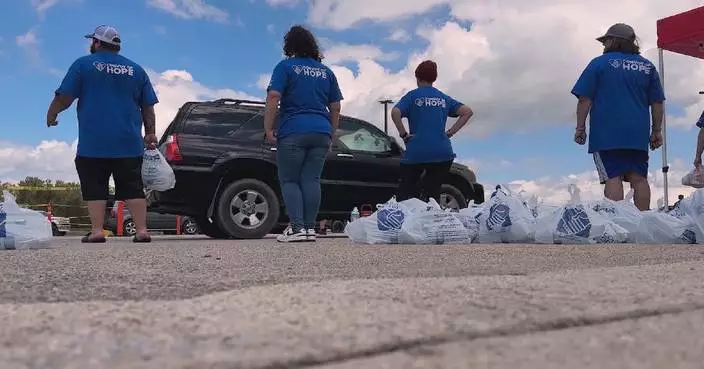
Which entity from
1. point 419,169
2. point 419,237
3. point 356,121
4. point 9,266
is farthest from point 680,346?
point 356,121

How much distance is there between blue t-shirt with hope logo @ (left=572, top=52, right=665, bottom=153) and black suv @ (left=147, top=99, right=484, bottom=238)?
309 cm

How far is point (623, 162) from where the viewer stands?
5461mm

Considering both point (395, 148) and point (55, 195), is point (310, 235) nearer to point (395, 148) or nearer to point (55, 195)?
point (395, 148)

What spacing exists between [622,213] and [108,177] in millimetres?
4125

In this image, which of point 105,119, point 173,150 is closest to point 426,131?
point 105,119

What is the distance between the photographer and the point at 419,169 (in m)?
6.18

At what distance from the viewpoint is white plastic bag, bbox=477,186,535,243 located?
526cm

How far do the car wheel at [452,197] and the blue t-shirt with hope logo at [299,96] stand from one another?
→ 10.6 feet

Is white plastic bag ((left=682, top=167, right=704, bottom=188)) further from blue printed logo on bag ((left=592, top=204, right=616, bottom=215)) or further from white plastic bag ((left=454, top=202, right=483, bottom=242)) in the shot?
white plastic bag ((left=454, top=202, right=483, bottom=242))

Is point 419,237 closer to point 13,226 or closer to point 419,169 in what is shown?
point 419,169

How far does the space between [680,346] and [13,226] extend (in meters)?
4.50

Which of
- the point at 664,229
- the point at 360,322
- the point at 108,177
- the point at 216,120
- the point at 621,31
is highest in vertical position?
the point at 621,31

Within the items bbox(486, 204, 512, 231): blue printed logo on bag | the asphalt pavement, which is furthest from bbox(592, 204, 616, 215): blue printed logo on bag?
the asphalt pavement

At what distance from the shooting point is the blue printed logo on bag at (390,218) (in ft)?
16.6
